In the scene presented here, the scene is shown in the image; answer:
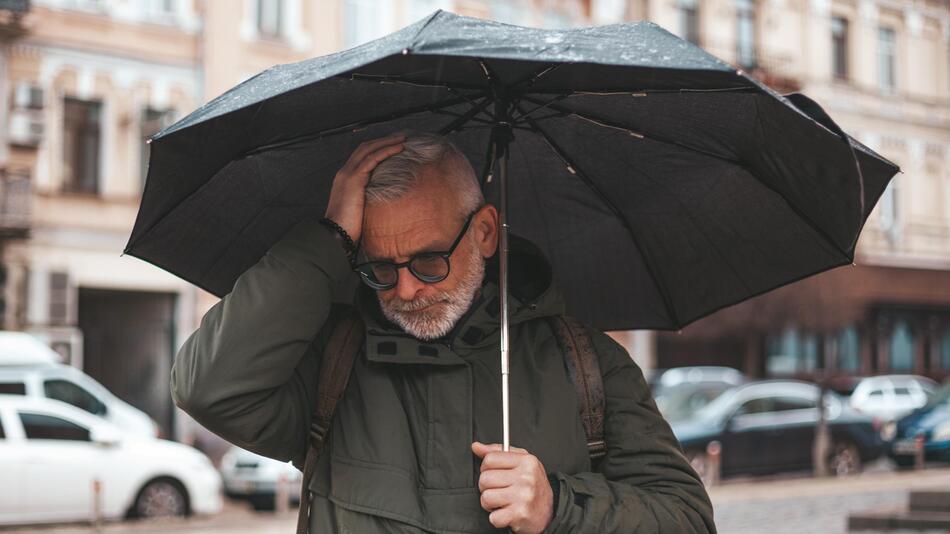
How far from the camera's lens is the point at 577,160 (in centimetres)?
358

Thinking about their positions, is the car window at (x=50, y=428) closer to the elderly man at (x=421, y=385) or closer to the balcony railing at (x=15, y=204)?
the balcony railing at (x=15, y=204)

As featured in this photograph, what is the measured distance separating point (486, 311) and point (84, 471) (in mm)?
12994

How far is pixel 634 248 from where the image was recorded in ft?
12.3

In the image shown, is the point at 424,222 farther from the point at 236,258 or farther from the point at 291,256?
the point at 236,258

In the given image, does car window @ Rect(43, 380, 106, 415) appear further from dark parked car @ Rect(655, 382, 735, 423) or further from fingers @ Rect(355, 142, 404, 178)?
fingers @ Rect(355, 142, 404, 178)

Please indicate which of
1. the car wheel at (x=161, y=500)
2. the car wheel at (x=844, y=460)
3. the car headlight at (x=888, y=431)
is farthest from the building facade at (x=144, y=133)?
the car wheel at (x=844, y=460)

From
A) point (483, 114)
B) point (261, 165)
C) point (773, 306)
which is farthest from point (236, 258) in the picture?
point (773, 306)

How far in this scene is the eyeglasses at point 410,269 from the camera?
2805 millimetres

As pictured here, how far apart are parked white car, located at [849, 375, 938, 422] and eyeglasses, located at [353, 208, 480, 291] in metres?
27.3

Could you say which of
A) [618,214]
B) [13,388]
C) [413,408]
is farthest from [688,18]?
[413,408]

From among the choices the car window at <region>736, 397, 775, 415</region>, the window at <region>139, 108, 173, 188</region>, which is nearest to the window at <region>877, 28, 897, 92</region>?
the car window at <region>736, 397, 775, 415</region>

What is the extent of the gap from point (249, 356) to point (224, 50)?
2297 cm

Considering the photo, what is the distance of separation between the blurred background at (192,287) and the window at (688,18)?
0.05 metres

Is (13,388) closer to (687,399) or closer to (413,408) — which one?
(687,399)
